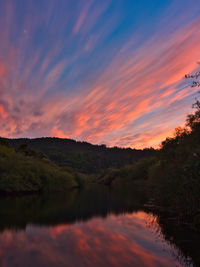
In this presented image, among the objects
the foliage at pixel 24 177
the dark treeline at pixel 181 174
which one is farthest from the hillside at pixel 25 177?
the dark treeline at pixel 181 174

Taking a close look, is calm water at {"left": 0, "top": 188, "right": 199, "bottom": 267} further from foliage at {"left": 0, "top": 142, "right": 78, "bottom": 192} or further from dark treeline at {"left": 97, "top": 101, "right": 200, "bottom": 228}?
foliage at {"left": 0, "top": 142, "right": 78, "bottom": 192}

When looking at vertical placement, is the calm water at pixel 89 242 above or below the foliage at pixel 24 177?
below

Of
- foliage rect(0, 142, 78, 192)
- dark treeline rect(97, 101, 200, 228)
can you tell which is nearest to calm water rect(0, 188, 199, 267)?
dark treeline rect(97, 101, 200, 228)

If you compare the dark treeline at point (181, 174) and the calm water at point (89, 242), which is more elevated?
the dark treeline at point (181, 174)

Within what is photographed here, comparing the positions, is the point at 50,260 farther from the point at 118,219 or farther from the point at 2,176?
the point at 2,176

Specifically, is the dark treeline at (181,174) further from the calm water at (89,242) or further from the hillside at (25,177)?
the hillside at (25,177)

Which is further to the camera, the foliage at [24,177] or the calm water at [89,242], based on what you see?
the foliage at [24,177]

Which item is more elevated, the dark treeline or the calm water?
the dark treeline

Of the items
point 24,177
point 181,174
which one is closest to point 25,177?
point 24,177

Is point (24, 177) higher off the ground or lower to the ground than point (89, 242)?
higher

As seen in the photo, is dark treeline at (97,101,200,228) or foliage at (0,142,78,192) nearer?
dark treeline at (97,101,200,228)

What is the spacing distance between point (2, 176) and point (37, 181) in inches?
387

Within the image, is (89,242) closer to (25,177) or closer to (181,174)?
(181,174)

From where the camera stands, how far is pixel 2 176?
49.4 meters
